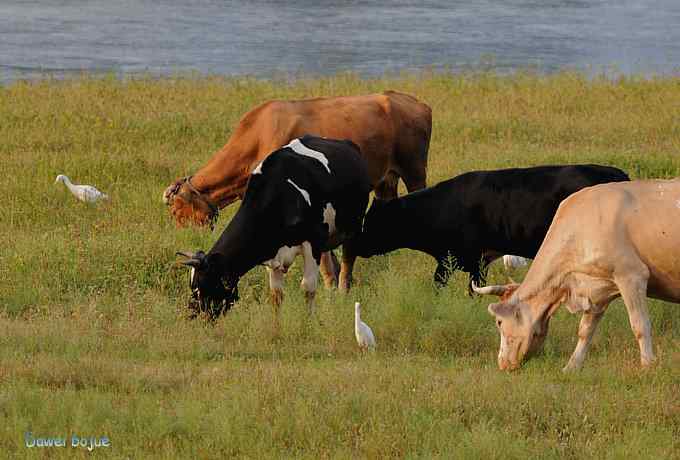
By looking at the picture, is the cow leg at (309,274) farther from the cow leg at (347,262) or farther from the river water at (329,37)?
the river water at (329,37)

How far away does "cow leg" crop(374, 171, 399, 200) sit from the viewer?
12401mm

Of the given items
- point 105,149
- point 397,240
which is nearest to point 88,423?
point 397,240

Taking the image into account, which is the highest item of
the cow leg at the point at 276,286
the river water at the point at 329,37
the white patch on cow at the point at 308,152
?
the white patch on cow at the point at 308,152

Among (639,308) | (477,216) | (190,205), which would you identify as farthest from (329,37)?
(639,308)

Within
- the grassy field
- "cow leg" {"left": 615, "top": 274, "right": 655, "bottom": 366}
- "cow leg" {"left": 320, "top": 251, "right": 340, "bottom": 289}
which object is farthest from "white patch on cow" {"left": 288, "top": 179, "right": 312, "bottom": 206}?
"cow leg" {"left": 615, "top": 274, "right": 655, "bottom": 366}

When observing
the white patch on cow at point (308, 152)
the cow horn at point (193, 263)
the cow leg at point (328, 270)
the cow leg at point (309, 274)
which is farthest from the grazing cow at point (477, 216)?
the cow horn at point (193, 263)

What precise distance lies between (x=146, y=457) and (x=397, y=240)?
181 inches

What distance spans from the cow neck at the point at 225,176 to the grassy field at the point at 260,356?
39 cm

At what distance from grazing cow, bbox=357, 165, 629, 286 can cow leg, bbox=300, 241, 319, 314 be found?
1.12 m

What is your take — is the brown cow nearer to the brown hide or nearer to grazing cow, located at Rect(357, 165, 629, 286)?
the brown hide

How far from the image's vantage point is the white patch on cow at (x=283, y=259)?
932 cm

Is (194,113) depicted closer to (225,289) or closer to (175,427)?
(225,289)

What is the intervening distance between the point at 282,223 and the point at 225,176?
2.50 m

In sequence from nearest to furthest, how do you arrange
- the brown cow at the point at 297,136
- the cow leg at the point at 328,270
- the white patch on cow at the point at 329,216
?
the white patch on cow at the point at 329,216 < the cow leg at the point at 328,270 < the brown cow at the point at 297,136
